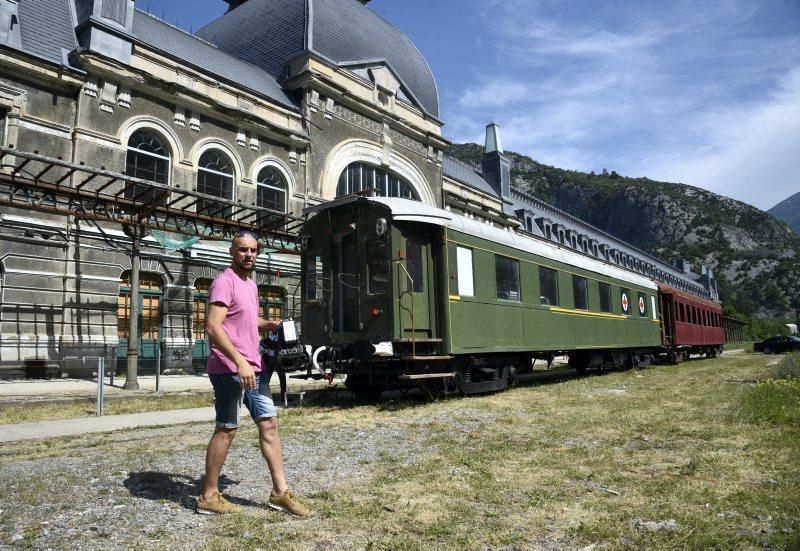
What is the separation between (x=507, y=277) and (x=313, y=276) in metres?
3.93

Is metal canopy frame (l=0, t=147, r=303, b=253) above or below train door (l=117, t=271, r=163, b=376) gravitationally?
above

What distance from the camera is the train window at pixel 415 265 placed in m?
9.62

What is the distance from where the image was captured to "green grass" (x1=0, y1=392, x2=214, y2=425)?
905cm

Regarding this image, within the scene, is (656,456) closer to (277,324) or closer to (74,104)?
(277,324)

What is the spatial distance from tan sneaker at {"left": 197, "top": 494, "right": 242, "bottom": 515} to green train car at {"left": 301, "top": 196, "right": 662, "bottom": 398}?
16.6ft

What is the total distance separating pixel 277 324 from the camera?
4594 mm

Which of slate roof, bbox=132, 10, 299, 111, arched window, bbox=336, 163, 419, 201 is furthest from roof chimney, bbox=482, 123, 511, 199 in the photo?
slate roof, bbox=132, 10, 299, 111

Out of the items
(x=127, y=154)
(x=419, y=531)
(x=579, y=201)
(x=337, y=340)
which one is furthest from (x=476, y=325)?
(x=579, y=201)

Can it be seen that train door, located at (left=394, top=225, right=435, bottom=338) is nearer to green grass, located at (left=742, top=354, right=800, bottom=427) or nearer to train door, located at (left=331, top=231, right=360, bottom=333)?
train door, located at (left=331, top=231, right=360, bottom=333)

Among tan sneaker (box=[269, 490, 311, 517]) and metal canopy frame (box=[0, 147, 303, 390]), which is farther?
metal canopy frame (box=[0, 147, 303, 390])

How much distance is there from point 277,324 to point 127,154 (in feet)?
51.7

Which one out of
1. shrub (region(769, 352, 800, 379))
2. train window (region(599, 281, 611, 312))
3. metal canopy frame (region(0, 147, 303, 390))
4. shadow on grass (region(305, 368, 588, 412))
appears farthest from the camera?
train window (region(599, 281, 611, 312))

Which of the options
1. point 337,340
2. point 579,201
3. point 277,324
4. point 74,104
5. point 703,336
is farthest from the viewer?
point 579,201

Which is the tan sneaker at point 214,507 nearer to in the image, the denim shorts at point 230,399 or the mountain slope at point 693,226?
the denim shorts at point 230,399
